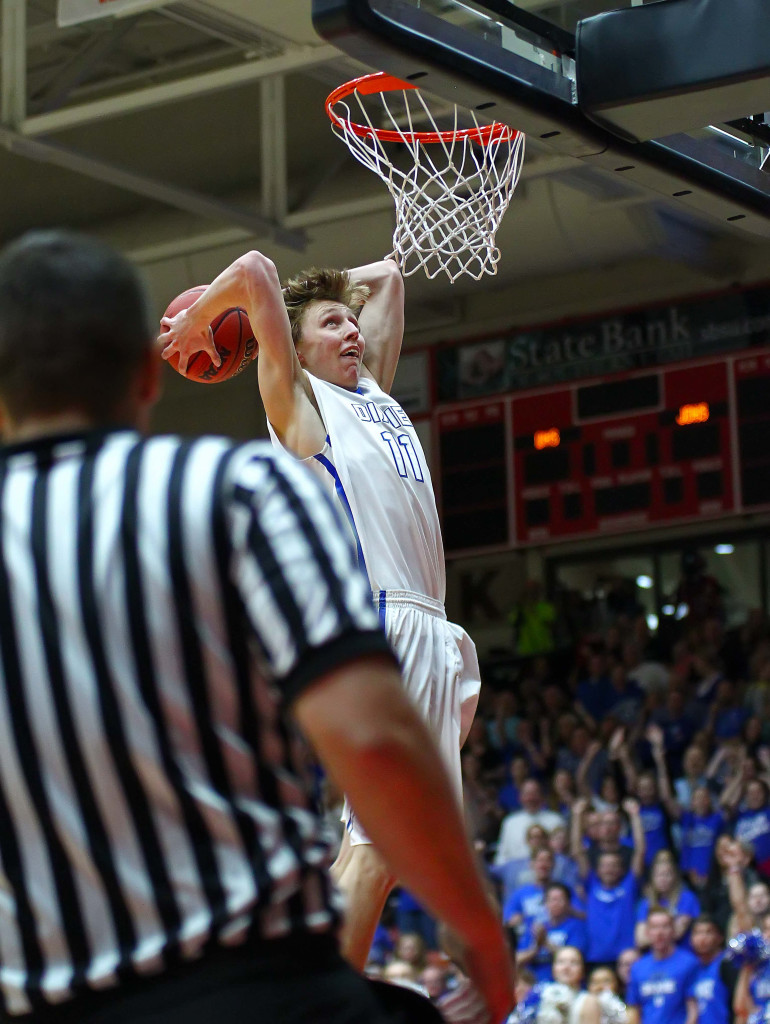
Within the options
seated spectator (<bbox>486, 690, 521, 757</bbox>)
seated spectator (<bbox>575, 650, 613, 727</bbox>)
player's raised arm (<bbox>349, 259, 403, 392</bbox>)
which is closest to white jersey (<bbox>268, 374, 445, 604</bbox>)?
player's raised arm (<bbox>349, 259, 403, 392</bbox>)

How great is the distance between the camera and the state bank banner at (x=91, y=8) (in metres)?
9.94

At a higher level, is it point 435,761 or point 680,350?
point 680,350

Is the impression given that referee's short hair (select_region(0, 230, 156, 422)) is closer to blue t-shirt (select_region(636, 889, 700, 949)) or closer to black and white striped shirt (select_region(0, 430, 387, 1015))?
black and white striped shirt (select_region(0, 430, 387, 1015))

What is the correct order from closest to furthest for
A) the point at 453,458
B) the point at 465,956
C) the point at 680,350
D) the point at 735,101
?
the point at 465,956, the point at 735,101, the point at 680,350, the point at 453,458

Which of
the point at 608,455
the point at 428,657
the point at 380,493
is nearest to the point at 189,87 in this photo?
the point at 608,455

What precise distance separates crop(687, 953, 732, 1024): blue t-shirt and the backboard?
6.34 m

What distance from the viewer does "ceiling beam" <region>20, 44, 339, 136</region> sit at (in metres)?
11.3

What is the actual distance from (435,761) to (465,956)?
0.29 metres

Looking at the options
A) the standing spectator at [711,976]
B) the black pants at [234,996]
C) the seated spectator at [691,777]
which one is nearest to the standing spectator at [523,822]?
the seated spectator at [691,777]

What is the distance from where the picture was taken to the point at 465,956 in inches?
75.2

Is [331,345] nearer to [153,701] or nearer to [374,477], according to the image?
[374,477]

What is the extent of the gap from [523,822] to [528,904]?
117 centimetres

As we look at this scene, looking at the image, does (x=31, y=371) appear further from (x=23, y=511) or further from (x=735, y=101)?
(x=735, y=101)

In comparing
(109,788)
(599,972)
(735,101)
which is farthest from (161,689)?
(599,972)
